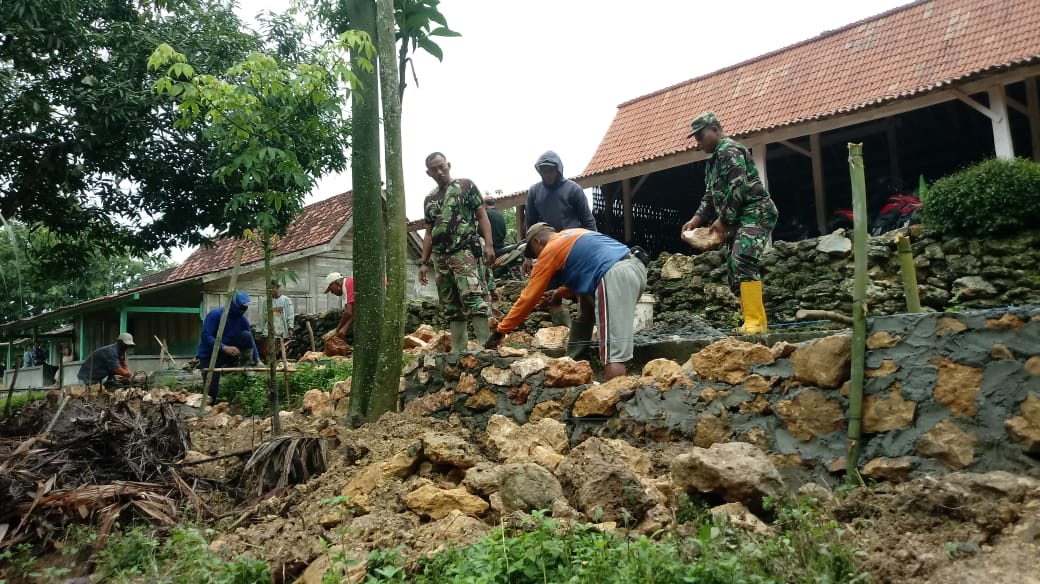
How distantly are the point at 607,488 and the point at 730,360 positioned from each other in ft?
3.48

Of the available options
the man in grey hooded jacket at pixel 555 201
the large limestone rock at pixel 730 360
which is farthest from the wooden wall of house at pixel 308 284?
the large limestone rock at pixel 730 360

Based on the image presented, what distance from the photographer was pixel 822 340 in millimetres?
3572

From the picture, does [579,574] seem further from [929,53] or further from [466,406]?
[929,53]

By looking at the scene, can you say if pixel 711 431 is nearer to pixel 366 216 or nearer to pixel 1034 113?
pixel 366 216

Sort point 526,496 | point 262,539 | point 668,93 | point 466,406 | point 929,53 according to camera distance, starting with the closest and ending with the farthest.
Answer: point 526,496 < point 262,539 < point 466,406 < point 929,53 < point 668,93

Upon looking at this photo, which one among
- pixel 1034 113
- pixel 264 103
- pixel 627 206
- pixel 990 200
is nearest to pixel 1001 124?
pixel 1034 113

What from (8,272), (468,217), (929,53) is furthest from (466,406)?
(8,272)

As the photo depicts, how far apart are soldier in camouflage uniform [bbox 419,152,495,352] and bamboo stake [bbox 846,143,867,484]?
348 centimetres

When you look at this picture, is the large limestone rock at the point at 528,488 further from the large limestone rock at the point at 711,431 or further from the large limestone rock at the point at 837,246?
the large limestone rock at the point at 837,246

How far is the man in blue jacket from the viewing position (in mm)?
8891

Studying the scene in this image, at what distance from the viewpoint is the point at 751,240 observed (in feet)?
17.4

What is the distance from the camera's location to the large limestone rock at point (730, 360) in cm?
389

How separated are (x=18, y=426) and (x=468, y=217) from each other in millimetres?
4482

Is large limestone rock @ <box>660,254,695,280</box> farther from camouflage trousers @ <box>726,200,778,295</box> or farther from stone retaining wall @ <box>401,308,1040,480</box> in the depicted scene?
stone retaining wall @ <box>401,308,1040,480</box>
